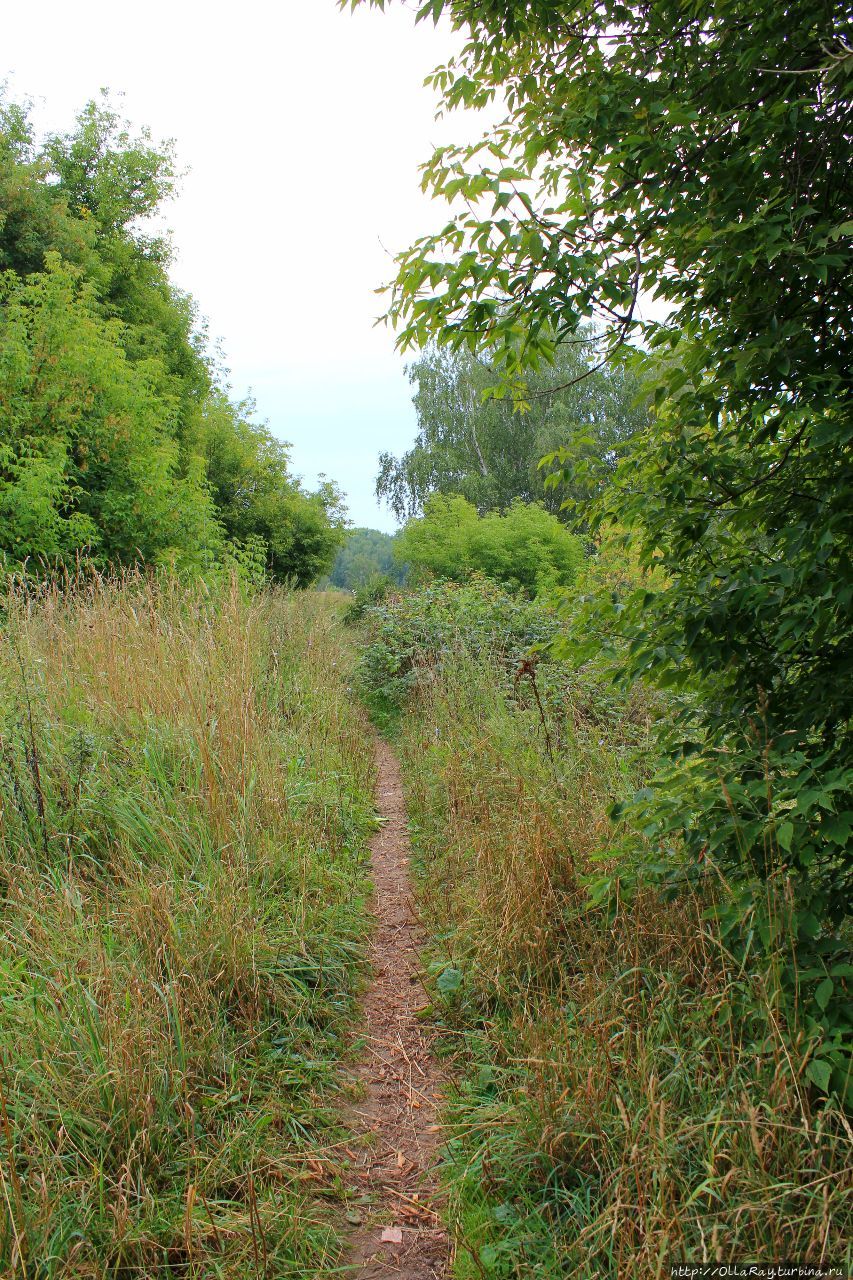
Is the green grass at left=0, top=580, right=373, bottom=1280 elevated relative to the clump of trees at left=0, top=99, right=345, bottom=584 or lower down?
lower down

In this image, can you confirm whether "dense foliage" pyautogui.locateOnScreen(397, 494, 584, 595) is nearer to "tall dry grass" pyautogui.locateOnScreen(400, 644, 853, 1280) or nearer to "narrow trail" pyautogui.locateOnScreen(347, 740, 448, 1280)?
"narrow trail" pyautogui.locateOnScreen(347, 740, 448, 1280)

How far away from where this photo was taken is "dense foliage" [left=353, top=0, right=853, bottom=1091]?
2.15 metres

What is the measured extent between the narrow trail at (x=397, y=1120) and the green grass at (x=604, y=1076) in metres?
0.12

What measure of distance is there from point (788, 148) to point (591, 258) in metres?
0.69

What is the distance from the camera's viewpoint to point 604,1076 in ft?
7.50

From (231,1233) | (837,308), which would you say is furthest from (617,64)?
(231,1233)

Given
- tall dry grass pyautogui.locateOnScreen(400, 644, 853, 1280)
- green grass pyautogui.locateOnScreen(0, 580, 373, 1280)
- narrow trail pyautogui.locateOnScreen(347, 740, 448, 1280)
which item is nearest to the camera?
tall dry grass pyautogui.locateOnScreen(400, 644, 853, 1280)

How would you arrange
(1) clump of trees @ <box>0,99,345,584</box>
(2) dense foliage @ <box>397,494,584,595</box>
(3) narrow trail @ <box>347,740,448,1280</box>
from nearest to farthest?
(3) narrow trail @ <box>347,740,448,1280</box> → (1) clump of trees @ <box>0,99,345,584</box> → (2) dense foliage @ <box>397,494,584,595</box>

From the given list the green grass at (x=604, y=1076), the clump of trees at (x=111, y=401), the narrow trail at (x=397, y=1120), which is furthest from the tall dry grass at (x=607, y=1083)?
the clump of trees at (x=111, y=401)

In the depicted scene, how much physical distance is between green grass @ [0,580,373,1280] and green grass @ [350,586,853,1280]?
54cm

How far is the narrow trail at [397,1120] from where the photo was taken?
2.20m

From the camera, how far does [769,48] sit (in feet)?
7.39

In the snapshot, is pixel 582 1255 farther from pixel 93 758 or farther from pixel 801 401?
pixel 93 758

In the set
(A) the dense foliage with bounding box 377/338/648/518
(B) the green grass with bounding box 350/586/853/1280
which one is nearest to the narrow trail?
(B) the green grass with bounding box 350/586/853/1280
